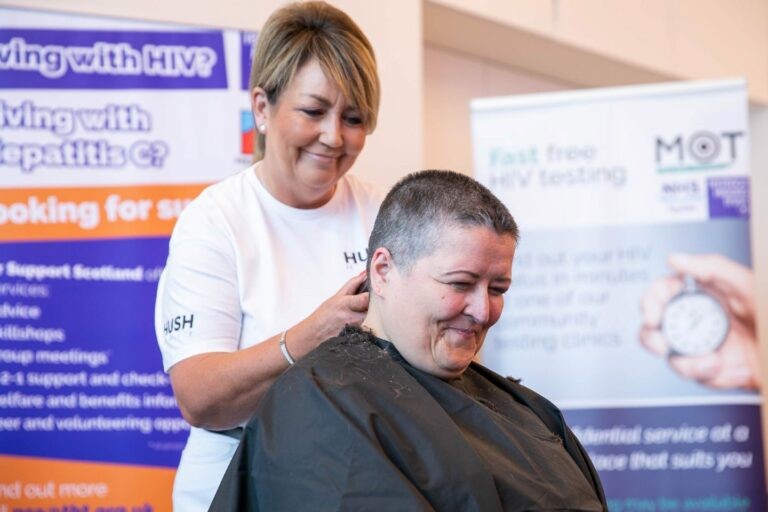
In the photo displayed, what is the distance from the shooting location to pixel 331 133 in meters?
1.81

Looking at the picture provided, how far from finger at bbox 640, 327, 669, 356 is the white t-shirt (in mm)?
2192

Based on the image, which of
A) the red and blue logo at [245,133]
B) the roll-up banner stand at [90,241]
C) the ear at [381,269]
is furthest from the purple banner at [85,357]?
the ear at [381,269]

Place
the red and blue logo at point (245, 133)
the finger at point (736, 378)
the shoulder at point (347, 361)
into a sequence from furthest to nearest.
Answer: the finger at point (736, 378)
the red and blue logo at point (245, 133)
the shoulder at point (347, 361)

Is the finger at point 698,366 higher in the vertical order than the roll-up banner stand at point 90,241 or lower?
lower

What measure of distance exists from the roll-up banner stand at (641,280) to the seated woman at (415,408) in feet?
7.30

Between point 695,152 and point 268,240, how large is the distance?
247cm

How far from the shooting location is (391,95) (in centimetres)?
382

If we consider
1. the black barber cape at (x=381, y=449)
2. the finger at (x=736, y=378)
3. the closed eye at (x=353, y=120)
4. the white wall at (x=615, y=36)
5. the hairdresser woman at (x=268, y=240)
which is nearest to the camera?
the black barber cape at (x=381, y=449)

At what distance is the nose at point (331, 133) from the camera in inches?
71.1

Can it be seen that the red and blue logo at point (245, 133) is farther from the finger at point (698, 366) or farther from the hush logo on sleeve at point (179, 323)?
the finger at point (698, 366)

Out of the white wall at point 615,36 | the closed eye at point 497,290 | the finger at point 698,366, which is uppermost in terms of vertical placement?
the white wall at point 615,36

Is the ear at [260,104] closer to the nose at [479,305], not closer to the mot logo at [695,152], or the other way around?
the nose at [479,305]

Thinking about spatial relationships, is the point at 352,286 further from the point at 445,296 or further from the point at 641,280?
the point at 641,280

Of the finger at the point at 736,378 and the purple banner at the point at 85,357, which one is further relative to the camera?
the finger at the point at 736,378
